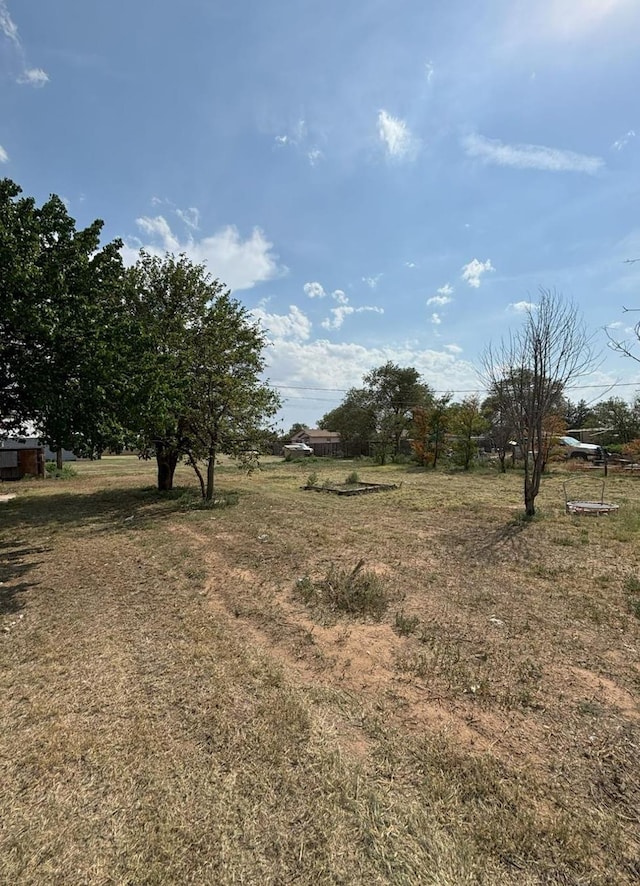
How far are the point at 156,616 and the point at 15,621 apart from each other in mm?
1274

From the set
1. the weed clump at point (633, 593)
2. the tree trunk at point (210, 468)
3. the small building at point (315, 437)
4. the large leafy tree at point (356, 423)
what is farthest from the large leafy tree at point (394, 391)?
the weed clump at point (633, 593)

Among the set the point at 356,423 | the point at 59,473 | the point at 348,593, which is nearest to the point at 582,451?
the point at 356,423

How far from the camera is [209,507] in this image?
1062cm

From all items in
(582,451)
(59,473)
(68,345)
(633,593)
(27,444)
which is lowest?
(633,593)

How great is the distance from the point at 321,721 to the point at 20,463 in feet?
64.6

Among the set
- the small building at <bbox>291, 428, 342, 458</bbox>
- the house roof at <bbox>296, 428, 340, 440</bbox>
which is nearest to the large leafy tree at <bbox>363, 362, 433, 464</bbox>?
the small building at <bbox>291, 428, 342, 458</bbox>

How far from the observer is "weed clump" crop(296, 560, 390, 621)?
4.34 metres

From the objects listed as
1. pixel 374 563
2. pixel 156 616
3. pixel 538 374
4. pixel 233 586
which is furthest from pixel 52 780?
pixel 538 374

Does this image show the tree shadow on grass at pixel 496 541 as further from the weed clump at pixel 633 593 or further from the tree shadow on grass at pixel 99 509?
the tree shadow on grass at pixel 99 509

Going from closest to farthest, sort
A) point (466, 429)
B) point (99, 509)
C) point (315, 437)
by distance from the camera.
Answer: point (99, 509) < point (466, 429) < point (315, 437)

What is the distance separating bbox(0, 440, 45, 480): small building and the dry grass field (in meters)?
14.2

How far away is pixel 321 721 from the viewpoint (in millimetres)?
2568

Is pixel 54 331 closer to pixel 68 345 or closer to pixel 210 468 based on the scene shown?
pixel 68 345

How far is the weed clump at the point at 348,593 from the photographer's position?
4.34 meters
